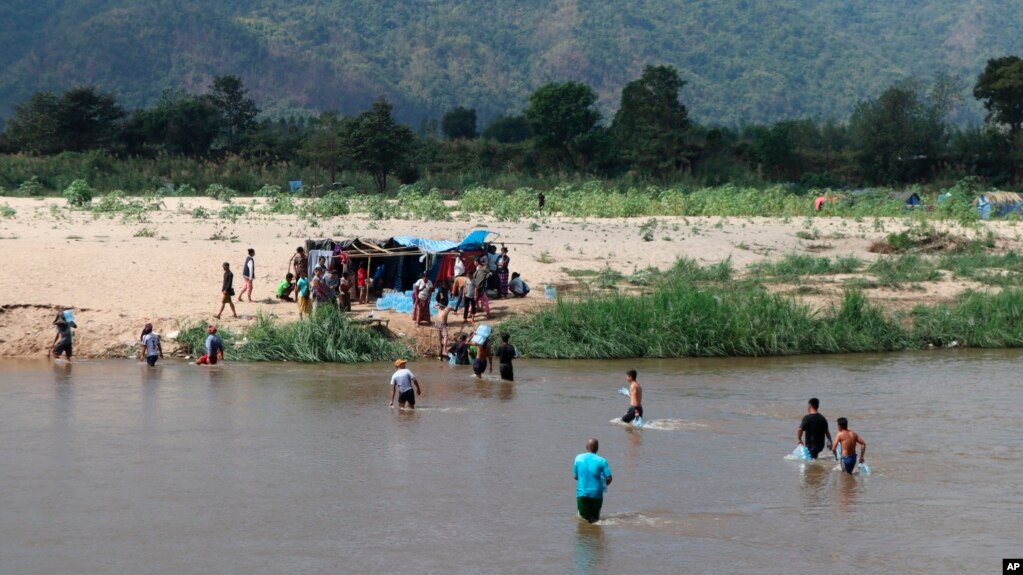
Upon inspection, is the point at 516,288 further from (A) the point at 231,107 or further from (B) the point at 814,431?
(A) the point at 231,107

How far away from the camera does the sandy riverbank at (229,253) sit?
88.7 ft

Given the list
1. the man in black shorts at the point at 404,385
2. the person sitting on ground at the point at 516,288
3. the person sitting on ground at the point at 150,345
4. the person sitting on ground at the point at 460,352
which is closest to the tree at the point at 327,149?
the person sitting on ground at the point at 516,288

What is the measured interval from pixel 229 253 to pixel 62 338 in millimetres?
8241

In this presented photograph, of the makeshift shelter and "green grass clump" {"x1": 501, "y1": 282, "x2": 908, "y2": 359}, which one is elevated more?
the makeshift shelter

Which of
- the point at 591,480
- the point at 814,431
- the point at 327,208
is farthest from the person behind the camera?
the point at 327,208

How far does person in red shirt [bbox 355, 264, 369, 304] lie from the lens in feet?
94.5

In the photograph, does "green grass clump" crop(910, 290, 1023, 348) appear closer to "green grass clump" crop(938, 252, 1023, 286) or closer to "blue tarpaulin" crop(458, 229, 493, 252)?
"green grass clump" crop(938, 252, 1023, 286)

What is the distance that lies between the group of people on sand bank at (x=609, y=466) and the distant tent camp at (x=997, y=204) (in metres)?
35.8

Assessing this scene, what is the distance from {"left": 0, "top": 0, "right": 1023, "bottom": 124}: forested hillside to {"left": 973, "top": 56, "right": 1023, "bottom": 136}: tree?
8319 centimetres

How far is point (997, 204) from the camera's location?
5188 centimetres

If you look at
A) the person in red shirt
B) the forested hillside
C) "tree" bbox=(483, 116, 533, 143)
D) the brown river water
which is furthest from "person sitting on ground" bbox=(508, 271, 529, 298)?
the forested hillside

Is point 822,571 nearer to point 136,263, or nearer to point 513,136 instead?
point 136,263

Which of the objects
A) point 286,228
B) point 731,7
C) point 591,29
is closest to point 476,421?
point 286,228

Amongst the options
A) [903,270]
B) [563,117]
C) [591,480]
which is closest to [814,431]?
[591,480]
